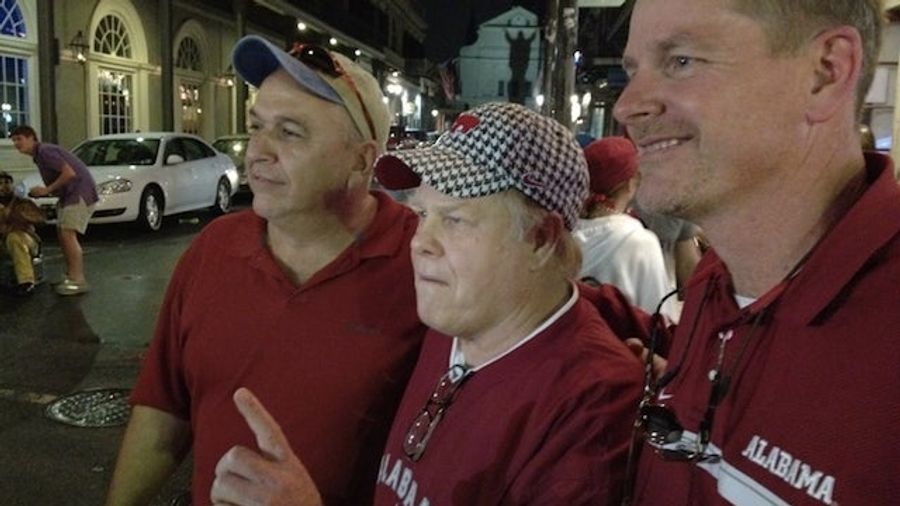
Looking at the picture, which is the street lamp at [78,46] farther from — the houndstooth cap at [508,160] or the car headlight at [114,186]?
the houndstooth cap at [508,160]

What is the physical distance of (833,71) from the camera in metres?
1.29

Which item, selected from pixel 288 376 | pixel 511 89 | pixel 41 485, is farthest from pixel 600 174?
pixel 511 89

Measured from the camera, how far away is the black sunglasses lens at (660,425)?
52.6 inches

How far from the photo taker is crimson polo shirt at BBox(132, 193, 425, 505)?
2234 mm

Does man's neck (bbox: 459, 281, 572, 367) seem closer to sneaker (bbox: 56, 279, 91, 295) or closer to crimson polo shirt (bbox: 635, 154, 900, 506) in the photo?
crimson polo shirt (bbox: 635, 154, 900, 506)

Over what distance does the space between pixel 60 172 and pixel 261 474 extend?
9.34m

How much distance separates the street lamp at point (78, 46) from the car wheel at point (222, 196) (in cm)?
508

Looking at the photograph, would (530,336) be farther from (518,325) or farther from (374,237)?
(374,237)

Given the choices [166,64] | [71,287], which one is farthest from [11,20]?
[71,287]

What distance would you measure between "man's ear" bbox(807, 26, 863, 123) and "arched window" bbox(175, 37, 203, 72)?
25.3 metres

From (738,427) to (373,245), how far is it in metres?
1.40

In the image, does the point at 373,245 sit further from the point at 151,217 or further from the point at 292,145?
the point at 151,217

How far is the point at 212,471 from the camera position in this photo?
89.3 inches

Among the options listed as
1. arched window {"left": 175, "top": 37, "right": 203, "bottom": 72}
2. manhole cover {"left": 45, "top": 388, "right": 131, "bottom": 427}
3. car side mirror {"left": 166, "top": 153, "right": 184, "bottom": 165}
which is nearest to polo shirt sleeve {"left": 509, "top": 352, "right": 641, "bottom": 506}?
manhole cover {"left": 45, "top": 388, "right": 131, "bottom": 427}
